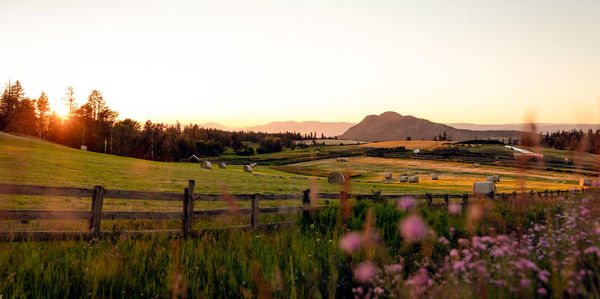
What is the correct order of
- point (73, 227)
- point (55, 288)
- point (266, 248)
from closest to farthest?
point (55, 288) → point (266, 248) → point (73, 227)

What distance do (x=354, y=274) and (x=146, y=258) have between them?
3.69 meters

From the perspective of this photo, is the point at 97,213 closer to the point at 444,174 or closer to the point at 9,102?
the point at 444,174

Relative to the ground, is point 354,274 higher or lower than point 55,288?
higher

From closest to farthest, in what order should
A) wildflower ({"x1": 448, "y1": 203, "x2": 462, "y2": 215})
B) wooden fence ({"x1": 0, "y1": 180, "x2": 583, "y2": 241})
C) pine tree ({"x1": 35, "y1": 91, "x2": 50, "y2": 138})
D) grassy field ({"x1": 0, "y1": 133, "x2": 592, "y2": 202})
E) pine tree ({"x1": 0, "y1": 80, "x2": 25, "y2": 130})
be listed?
wooden fence ({"x1": 0, "y1": 180, "x2": 583, "y2": 241})
wildflower ({"x1": 448, "y1": 203, "x2": 462, "y2": 215})
grassy field ({"x1": 0, "y1": 133, "x2": 592, "y2": 202})
pine tree ({"x1": 0, "y1": 80, "x2": 25, "y2": 130})
pine tree ({"x1": 35, "y1": 91, "x2": 50, "y2": 138})

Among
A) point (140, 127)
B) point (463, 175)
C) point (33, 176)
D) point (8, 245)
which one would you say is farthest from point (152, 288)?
point (140, 127)

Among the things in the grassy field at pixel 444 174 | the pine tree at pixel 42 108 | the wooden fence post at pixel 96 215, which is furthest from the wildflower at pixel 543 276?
the pine tree at pixel 42 108

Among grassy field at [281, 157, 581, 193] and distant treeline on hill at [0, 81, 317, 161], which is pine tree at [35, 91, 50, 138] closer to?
distant treeline on hill at [0, 81, 317, 161]

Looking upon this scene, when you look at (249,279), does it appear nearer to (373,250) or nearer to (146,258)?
(373,250)

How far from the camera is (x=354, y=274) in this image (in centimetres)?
479

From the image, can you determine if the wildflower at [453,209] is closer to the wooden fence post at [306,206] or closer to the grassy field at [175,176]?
the grassy field at [175,176]

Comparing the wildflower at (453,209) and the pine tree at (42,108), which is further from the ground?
the pine tree at (42,108)

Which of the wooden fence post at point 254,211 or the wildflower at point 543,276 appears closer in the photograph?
the wildflower at point 543,276

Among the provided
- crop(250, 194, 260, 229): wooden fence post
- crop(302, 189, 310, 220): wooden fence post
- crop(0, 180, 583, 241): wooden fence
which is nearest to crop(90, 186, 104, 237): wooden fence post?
crop(0, 180, 583, 241): wooden fence

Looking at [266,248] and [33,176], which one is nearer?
[266,248]
